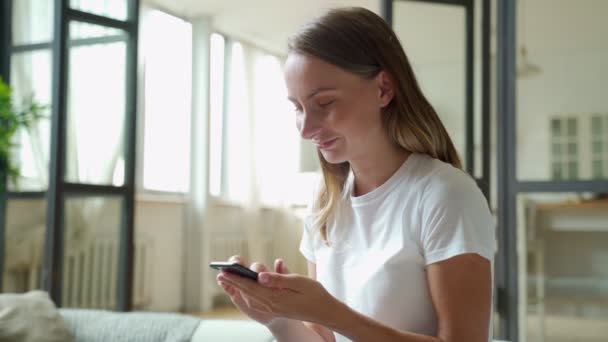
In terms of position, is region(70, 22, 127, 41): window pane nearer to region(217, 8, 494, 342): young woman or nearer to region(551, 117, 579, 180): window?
region(551, 117, 579, 180): window

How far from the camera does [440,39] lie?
3.23m

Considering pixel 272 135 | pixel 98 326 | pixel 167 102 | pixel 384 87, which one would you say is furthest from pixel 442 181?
pixel 272 135

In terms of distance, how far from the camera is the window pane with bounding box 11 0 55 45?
3.56 metres

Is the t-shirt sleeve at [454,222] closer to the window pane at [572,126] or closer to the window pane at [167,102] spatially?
the window pane at [572,126]

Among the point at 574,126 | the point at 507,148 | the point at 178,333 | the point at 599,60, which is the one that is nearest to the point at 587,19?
the point at 599,60

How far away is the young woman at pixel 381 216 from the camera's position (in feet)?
3.21

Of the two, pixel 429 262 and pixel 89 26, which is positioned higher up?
pixel 89 26

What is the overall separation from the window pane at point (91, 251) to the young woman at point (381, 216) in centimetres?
237

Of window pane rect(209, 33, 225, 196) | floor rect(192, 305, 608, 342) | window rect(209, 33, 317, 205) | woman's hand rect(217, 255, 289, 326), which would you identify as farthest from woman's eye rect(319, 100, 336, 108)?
window pane rect(209, 33, 225, 196)

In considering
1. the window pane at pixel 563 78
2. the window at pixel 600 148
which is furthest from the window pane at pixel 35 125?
the window at pixel 600 148

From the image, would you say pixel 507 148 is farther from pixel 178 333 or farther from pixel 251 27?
pixel 251 27

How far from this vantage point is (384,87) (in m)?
1.09

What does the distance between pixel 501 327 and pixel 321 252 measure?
6.92 feet

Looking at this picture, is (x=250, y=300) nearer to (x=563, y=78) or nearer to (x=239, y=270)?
(x=239, y=270)
